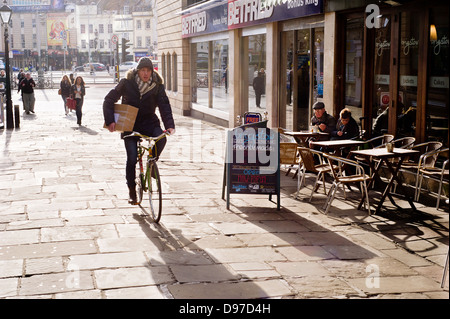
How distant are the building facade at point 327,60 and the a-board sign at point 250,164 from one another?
206 cm

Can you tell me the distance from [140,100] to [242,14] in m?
9.62

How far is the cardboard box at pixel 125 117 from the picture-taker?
7.11 meters

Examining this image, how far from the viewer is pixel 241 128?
7699 mm

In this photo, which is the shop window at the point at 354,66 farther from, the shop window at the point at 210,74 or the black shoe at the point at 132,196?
the shop window at the point at 210,74

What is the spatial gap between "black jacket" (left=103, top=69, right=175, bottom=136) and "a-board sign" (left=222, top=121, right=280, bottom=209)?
853 millimetres

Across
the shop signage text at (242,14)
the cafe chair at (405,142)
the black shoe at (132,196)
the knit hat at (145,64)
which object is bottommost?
the black shoe at (132,196)

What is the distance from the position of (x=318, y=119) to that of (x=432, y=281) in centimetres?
512

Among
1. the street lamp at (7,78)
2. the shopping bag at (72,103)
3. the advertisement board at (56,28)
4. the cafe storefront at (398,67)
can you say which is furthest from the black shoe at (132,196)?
the advertisement board at (56,28)

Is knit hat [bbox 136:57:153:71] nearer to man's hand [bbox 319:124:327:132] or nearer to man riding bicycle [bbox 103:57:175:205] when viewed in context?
man riding bicycle [bbox 103:57:175:205]

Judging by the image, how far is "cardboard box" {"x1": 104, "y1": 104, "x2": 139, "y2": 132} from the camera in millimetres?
7109

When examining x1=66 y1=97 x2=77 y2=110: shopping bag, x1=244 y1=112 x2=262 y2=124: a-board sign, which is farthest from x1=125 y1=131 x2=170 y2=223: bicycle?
x1=66 y1=97 x2=77 y2=110: shopping bag

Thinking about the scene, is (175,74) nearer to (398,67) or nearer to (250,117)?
(250,117)

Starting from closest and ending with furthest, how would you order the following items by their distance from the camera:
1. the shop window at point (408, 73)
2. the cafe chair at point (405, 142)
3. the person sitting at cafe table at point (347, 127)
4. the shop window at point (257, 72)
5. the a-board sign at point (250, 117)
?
1. the cafe chair at point (405, 142)
2. the shop window at point (408, 73)
3. the person sitting at cafe table at point (347, 127)
4. the a-board sign at point (250, 117)
5. the shop window at point (257, 72)

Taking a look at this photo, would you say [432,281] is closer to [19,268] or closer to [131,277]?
[131,277]
